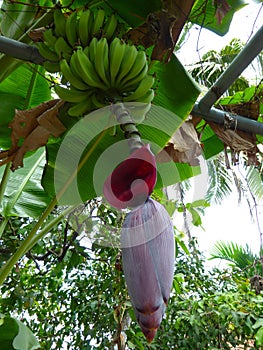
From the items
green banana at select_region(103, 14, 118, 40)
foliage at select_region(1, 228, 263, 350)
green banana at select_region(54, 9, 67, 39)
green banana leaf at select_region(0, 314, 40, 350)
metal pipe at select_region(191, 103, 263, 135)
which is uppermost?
green banana at select_region(103, 14, 118, 40)

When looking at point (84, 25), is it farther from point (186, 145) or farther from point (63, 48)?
point (186, 145)

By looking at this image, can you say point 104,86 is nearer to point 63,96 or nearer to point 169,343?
point 63,96

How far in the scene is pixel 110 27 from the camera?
72 centimetres

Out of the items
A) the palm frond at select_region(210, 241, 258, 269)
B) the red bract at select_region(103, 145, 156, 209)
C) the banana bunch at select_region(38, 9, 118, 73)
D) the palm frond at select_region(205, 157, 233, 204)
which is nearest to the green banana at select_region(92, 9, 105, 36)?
the banana bunch at select_region(38, 9, 118, 73)

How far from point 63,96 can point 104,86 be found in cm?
7

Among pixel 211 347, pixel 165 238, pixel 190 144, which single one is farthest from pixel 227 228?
pixel 165 238

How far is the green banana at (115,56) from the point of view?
25.0 inches

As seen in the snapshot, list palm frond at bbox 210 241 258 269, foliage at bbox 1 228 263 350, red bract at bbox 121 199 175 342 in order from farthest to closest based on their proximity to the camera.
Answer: palm frond at bbox 210 241 258 269, foliage at bbox 1 228 263 350, red bract at bbox 121 199 175 342

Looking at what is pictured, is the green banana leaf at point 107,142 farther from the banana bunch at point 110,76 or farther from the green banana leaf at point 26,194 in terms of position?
the green banana leaf at point 26,194

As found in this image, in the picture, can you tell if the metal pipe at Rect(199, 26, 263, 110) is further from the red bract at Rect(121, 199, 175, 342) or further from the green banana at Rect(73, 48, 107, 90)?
the red bract at Rect(121, 199, 175, 342)

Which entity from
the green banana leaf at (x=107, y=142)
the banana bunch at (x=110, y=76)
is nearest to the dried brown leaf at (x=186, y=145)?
the green banana leaf at (x=107, y=142)

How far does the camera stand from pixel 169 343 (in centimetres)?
180

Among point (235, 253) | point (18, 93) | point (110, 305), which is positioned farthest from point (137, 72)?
point (235, 253)

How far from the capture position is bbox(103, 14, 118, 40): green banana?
2.33 feet
